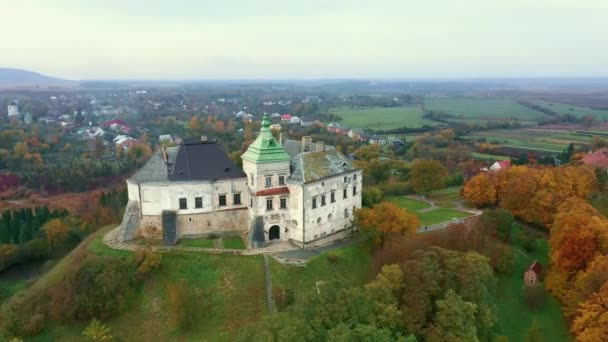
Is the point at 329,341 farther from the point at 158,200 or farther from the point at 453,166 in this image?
the point at 453,166

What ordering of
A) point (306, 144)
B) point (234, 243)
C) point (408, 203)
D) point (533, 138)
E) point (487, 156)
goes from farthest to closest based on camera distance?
point (533, 138), point (487, 156), point (408, 203), point (306, 144), point (234, 243)

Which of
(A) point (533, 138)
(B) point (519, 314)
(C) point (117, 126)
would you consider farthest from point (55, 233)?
(A) point (533, 138)

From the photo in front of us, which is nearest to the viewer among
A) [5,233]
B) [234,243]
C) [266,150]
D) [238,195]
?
[266,150]

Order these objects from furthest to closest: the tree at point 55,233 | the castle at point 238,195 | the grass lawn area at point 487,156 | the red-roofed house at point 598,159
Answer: the grass lawn area at point 487,156, the red-roofed house at point 598,159, the tree at point 55,233, the castle at point 238,195

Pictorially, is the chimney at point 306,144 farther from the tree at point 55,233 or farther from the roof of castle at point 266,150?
the tree at point 55,233

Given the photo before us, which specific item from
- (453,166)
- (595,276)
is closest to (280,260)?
(595,276)

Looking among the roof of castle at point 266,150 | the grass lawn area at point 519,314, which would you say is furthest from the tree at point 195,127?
the grass lawn area at point 519,314

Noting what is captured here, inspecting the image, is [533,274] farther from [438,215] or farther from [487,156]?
[487,156]
